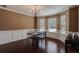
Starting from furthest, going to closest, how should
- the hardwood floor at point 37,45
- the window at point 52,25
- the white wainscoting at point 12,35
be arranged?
the white wainscoting at point 12,35, the window at point 52,25, the hardwood floor at point 37,45

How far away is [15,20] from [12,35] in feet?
1.28

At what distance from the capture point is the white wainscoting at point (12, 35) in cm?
197

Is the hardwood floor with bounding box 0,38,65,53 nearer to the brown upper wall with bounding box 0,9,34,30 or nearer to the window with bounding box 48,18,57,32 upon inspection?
the window with bounding box 48,18,57,32

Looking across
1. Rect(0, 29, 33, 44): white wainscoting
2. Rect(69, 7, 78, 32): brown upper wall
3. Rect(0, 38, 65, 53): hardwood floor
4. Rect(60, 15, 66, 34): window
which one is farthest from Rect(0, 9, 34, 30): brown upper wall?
Rect(69, 7, 78, 32): brown upper wall

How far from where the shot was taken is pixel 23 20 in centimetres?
213

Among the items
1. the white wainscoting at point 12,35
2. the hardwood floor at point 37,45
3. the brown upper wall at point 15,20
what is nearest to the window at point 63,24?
the hardwood floor at point 37,45

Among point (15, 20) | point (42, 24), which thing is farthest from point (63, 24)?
point (15, 20)

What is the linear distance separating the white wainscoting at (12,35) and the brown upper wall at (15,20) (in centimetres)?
12

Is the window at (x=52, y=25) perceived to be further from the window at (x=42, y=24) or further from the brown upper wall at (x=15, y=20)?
the brown upper wall at (x=15, y=20)

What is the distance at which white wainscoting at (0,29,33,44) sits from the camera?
1970mm
